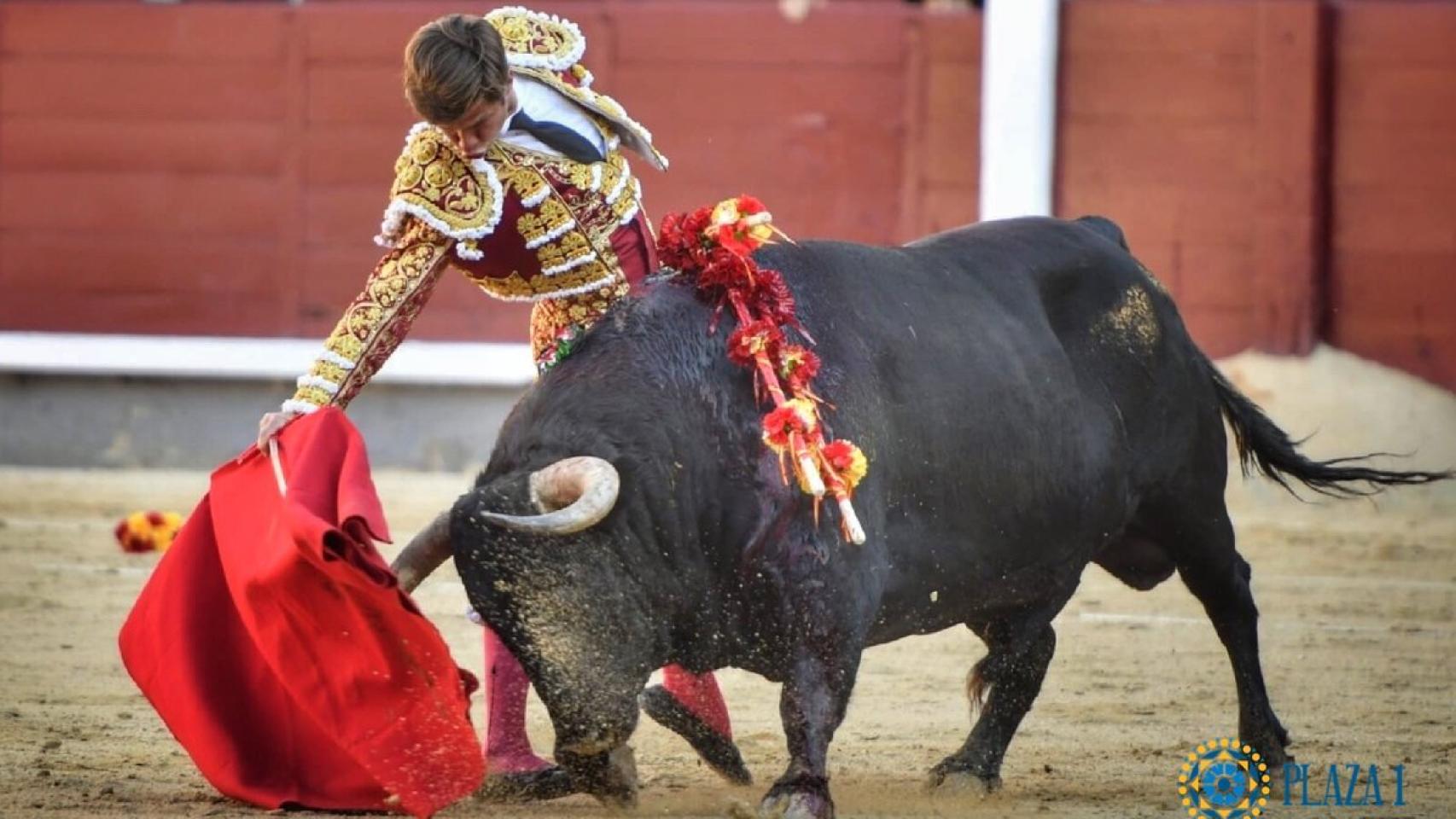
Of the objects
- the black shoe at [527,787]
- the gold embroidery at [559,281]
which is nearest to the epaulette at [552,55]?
the gold embroidery at [559,281]

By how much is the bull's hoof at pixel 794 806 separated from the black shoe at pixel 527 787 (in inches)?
15.3

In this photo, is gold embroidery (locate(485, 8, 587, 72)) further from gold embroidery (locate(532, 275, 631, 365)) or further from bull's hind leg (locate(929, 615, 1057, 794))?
bull's hind leg (locate(929, 615, 1057, 794))

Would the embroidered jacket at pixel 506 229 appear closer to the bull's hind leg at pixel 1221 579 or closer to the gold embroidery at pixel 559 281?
the gold embroidery at pixel 559 281

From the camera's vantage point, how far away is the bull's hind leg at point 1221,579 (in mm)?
3750

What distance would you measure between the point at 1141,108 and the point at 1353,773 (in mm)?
4751

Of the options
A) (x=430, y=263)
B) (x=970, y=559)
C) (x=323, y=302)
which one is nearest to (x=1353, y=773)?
(x=970, y=559)

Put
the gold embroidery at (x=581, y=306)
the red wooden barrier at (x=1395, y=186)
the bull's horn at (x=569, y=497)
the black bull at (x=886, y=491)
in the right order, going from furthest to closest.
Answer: the red wooden barrier at (x=1395, y=186), the gold embroidery at (x=581, y=306), the black bull at (x=886, y=491), the bull's horn at (x=569, y=497)

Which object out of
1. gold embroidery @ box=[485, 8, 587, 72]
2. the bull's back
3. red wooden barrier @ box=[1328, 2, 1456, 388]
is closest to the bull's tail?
the bull's back

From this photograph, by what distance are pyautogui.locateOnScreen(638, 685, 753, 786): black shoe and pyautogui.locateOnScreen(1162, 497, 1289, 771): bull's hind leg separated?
2.90 ft

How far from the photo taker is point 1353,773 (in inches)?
141

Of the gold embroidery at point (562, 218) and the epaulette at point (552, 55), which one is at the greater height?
the epaulette at point (552, 55)

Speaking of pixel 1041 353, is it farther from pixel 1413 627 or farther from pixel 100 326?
pixel 100 326

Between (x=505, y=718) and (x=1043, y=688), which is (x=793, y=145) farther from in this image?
(x=505, y=718)

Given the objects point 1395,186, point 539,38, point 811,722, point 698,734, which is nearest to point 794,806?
point 811,722
